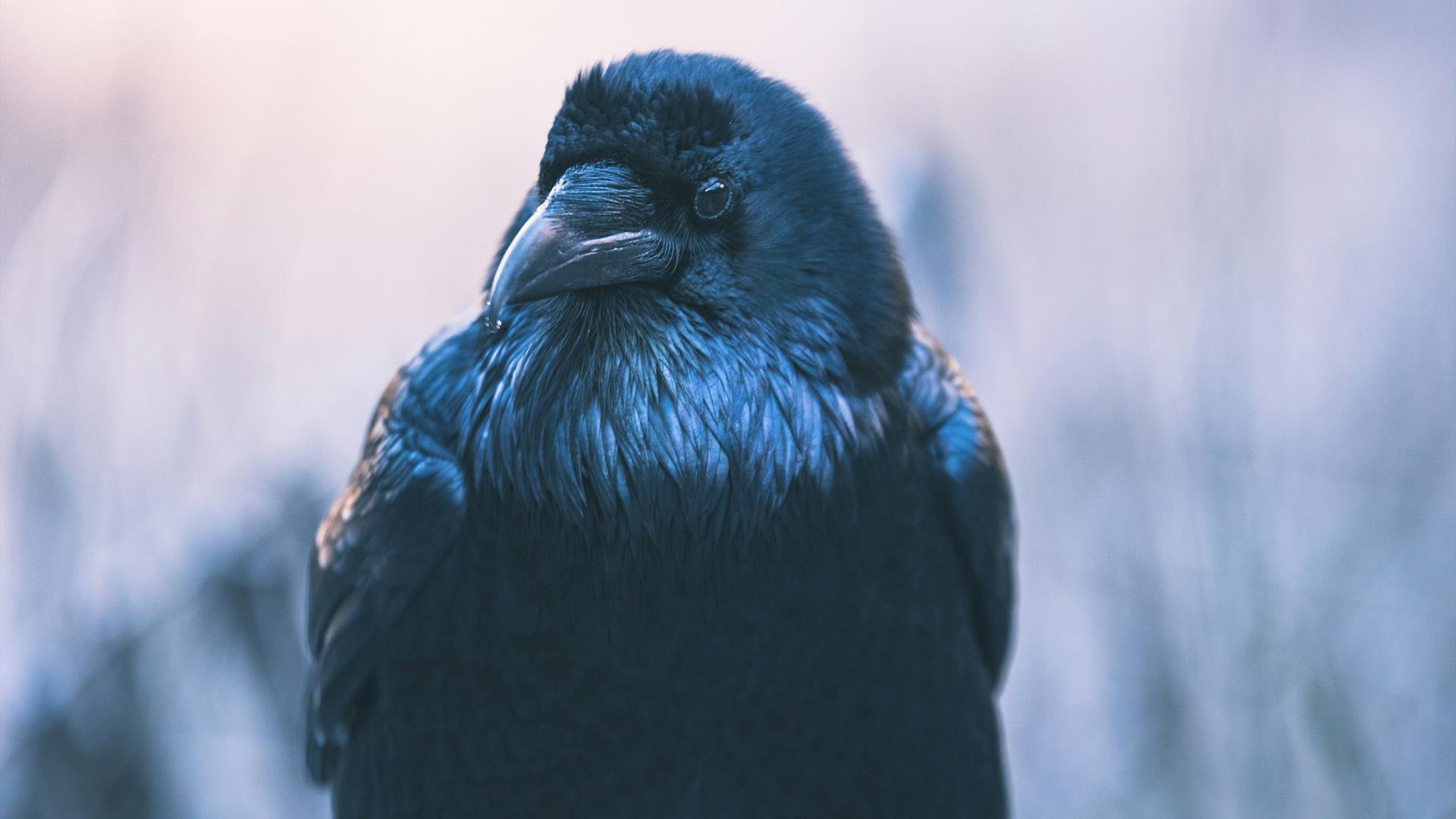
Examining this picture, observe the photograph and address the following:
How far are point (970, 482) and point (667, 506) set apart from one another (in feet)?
1.69

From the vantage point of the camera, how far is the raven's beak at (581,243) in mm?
1328

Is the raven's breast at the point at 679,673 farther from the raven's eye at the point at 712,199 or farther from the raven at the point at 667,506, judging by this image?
the raven's eye at the point at 712,199

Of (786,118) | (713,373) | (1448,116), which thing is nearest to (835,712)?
(713,373)

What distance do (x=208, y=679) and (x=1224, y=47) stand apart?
2.48 metres

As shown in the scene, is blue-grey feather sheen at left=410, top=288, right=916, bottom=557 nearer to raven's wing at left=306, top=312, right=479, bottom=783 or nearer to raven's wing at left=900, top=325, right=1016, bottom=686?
raven's wing at left=306, top=312, right=479, bottom=783

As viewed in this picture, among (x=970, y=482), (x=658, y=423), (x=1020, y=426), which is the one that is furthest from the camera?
(x=1020, y=426)

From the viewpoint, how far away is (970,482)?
1.79 metres

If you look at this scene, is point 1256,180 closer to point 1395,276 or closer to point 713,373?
point 1395,276

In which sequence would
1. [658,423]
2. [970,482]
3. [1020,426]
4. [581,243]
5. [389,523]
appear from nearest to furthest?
[581,243] < [658,423] < [389,523] < [970,482] < [1020,426]

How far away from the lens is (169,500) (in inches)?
99.9

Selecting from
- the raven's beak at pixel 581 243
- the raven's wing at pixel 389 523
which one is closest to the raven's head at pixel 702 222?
the raven's beak at pixel 581 243

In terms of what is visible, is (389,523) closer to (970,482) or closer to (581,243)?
(581,243)

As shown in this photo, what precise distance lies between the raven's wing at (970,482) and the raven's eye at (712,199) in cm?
45

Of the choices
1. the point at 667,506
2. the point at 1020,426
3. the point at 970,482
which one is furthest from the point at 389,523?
the point at 1020,426
